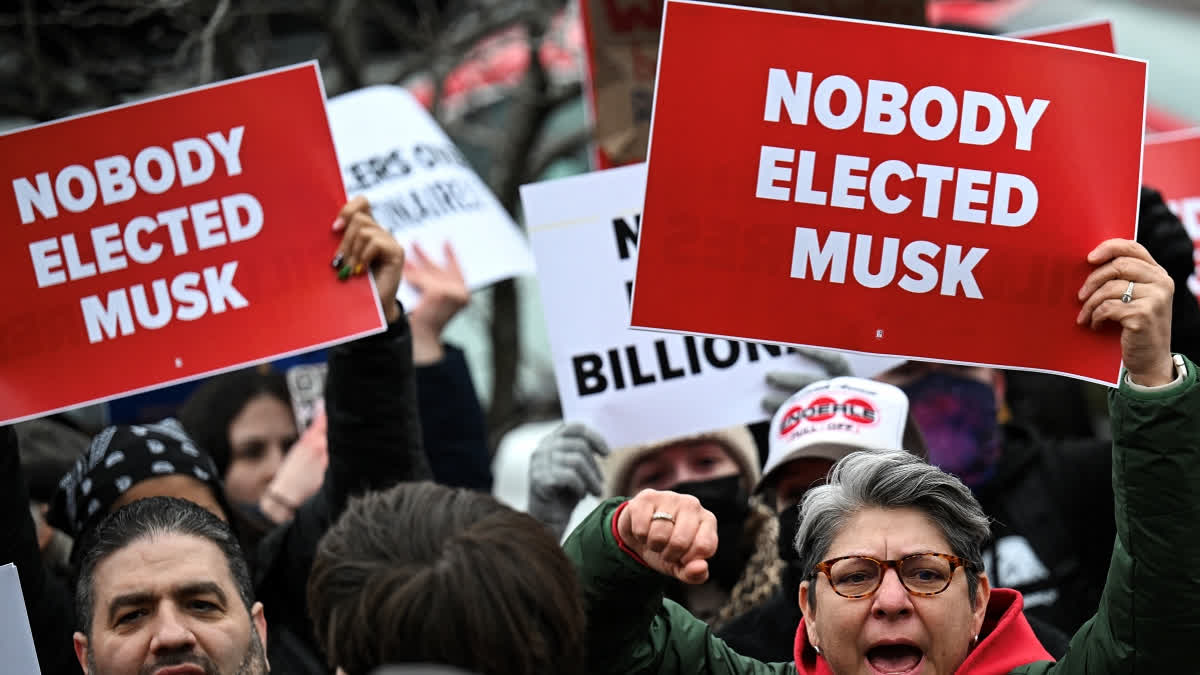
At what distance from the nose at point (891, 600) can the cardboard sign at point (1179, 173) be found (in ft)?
6.80

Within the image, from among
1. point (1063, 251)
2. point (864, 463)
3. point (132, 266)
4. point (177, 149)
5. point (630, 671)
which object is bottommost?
point (630, 671)

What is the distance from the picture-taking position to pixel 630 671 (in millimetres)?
2830

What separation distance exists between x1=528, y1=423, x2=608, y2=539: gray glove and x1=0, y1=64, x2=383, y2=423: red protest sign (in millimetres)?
583

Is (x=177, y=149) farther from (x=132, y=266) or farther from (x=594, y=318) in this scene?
(x=594, y=318)

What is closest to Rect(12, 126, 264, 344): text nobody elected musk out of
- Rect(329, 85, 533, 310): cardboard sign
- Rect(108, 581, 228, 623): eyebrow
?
Rect(108, 581, 228, 623): eyebrow

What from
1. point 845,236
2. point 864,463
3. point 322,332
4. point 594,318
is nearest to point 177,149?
point 322,332

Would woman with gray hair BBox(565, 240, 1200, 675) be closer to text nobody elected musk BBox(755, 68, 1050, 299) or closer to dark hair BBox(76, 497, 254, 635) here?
text nobody elected musk BBox(755, 68, 1050, 299)

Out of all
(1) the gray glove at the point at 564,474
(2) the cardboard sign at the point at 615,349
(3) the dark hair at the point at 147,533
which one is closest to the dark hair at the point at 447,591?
(3) the dark hair at the point at 147,533

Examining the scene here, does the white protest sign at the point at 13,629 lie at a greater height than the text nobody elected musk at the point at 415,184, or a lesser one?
lesser

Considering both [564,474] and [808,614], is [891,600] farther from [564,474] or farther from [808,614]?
[564,474]

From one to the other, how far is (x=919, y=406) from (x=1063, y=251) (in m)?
1.07

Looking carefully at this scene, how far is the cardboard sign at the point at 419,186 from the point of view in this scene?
4645 mm

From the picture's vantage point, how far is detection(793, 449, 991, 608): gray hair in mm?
2803

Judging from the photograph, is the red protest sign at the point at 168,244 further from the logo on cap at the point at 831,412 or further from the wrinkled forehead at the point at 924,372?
the wrinkled forehead at the point at 924,372
